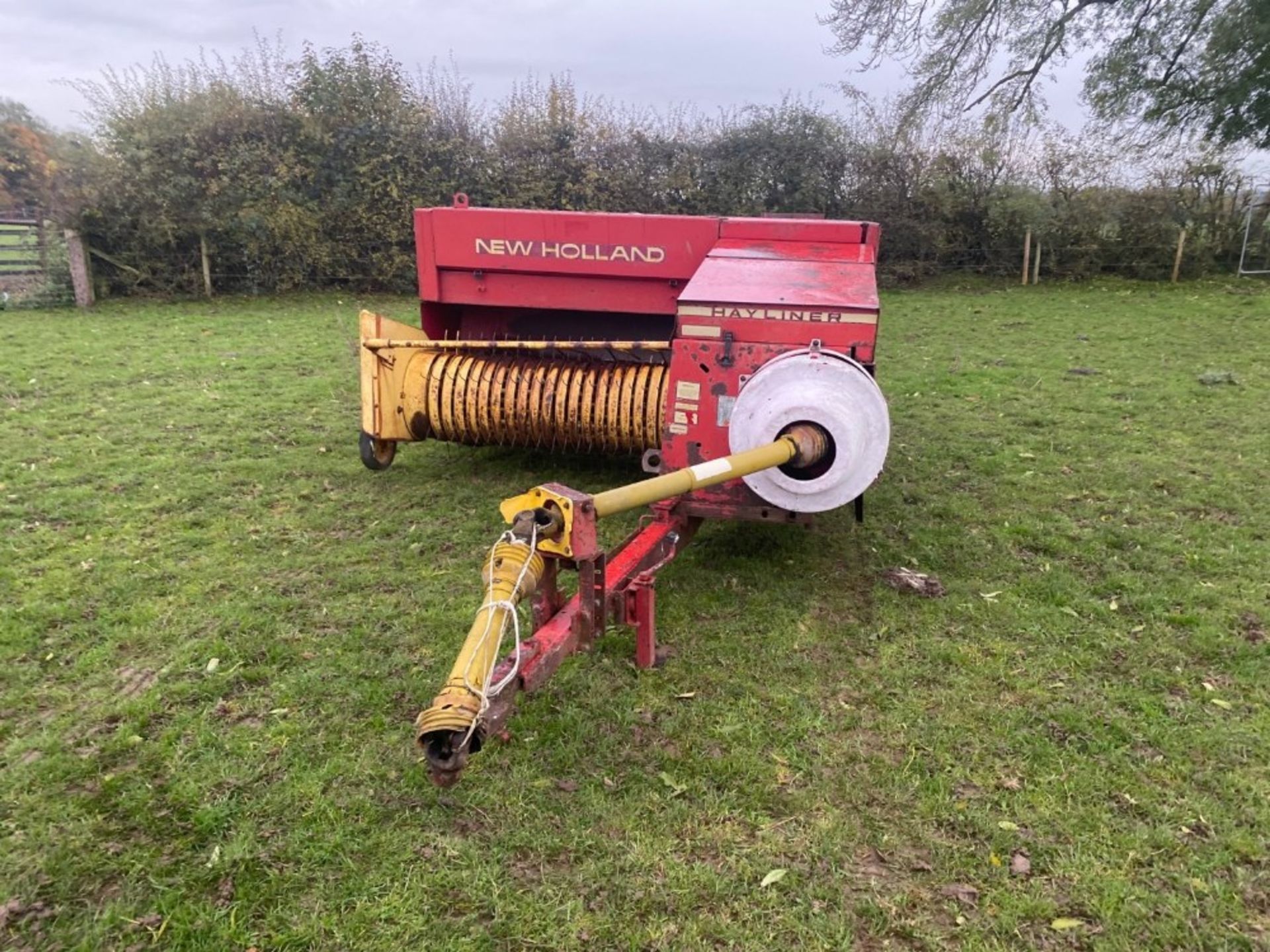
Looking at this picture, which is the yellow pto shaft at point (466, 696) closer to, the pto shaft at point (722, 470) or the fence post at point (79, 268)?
the pto shaft at point (722, 470)

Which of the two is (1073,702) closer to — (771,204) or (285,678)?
(285,678)

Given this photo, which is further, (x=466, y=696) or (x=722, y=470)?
(x=722, y=470)

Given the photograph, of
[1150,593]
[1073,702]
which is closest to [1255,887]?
[1073,702]

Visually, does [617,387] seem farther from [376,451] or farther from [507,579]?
[507,579]

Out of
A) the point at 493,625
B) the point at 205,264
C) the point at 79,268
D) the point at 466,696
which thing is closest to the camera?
the point at 466,696

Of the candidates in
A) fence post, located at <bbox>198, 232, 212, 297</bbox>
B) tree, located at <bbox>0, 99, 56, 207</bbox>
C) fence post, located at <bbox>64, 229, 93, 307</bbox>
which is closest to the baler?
fence post, located at <bbox>198, 232, 212, 297</bbox>

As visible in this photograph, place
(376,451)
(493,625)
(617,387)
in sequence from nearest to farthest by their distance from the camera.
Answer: (493,625) → (617,387) → (376,451)

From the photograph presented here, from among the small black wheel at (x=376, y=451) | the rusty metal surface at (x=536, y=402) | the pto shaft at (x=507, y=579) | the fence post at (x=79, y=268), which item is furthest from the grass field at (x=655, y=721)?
the fence post at (x=79, y=268)

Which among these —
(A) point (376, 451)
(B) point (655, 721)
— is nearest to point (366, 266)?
(A) point (376, 451)

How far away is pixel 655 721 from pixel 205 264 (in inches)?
523

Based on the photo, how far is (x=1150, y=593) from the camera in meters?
4.07

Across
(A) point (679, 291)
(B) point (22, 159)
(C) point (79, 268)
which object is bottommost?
(C) point (79, 268)

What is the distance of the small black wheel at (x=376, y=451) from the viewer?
17.8 ft

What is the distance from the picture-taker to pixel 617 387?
5105mm
